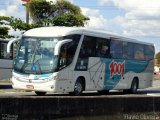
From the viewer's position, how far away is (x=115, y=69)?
2578 cm

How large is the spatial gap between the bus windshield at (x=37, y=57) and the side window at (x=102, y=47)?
3467 mm

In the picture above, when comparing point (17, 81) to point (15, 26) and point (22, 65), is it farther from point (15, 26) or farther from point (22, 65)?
point (15, 26)

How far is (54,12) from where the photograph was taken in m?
54.5

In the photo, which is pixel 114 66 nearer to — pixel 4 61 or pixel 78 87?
pixel 78 87

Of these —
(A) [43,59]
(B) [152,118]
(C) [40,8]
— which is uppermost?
(C) [40,8]

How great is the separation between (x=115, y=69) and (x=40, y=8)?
2951 centimetres

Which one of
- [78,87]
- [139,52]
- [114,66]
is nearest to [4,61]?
[114,66]

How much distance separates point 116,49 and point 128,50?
1.67 m

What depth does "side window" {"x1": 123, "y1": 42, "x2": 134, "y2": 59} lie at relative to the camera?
26.7 m

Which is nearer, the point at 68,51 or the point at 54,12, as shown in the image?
the point at 68,51

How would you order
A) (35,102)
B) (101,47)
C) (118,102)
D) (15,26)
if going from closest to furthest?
(35,102) → (118,102) → (101,47) → (15,26)

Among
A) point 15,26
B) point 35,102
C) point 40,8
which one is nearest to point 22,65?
point 35,102

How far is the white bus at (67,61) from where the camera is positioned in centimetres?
2020

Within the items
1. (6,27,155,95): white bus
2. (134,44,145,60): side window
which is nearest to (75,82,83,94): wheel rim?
(6,27,155,95): white bus
